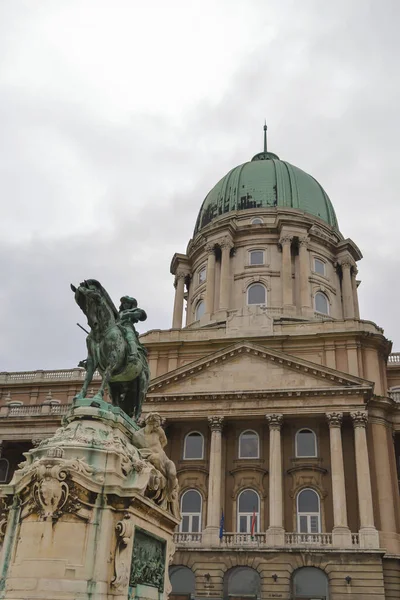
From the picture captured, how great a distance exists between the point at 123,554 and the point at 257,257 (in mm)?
50634

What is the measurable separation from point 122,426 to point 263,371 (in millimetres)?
30827

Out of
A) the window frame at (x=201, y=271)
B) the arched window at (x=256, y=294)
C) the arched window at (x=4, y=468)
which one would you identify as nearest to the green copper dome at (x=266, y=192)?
the window frame at (x=201, y=271)

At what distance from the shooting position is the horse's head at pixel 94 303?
984 cm

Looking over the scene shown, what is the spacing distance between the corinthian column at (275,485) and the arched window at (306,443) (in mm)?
2145

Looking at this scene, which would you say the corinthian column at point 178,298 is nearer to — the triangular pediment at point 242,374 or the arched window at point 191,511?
the triangular pediment at point 242,374

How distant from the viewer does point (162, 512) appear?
8844 millimetres

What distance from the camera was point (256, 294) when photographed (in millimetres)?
55125

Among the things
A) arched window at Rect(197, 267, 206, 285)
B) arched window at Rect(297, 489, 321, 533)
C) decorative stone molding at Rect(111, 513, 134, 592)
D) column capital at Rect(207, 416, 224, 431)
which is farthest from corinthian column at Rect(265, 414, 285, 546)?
decorative stone molding at Rect(111, 513, 134, 592)

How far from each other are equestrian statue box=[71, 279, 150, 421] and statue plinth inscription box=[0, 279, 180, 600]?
690mm

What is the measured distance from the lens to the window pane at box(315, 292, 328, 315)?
180 ft

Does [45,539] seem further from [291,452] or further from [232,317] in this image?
[232,317]

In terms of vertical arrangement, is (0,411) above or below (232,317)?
below

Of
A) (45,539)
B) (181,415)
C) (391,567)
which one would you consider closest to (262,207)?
(181,415)

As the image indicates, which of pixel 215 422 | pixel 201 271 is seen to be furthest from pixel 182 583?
pixel 201 271
